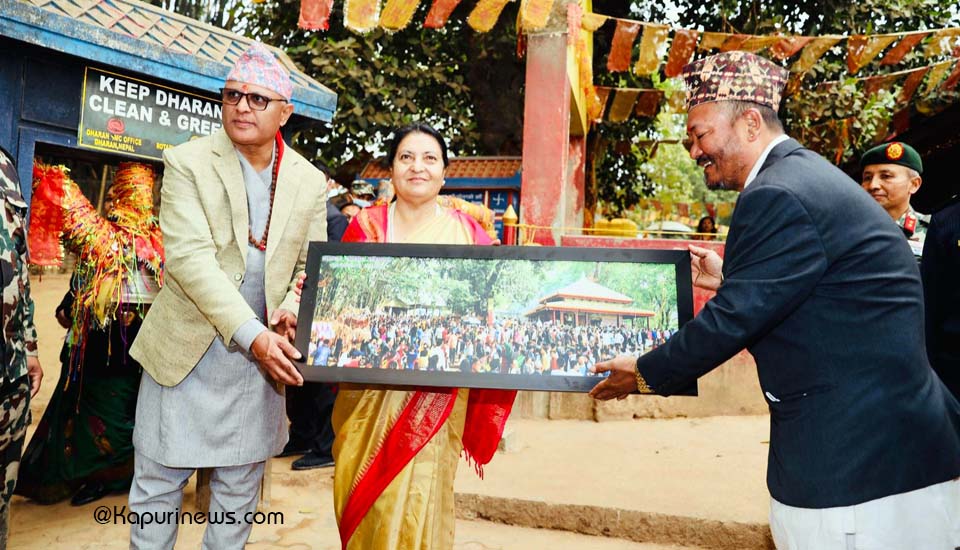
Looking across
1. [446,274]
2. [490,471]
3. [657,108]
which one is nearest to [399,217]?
[446,274]

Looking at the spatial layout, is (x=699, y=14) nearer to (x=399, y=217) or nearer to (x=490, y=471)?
(x=490, y=471)

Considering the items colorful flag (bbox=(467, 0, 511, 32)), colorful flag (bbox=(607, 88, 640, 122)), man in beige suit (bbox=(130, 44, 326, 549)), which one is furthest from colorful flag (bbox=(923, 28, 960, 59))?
man in beige suit (bbox=(130, 44, 326, 549))

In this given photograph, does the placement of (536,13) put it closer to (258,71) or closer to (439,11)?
(439,11)

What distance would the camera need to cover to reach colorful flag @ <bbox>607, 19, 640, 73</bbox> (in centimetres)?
827

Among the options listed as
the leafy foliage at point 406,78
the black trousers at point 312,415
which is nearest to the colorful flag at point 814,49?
the leafy foliage at point 406,78

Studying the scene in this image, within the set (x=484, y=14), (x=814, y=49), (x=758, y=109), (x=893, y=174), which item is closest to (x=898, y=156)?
(x=893, y=174)

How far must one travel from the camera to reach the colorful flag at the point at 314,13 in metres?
6.59

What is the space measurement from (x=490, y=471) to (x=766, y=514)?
1775 mm

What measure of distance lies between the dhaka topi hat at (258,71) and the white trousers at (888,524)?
2.18 meters

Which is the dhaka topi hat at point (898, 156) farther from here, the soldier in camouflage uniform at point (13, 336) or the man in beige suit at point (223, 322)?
the soldier in camouflage uniform at point (13, 336)

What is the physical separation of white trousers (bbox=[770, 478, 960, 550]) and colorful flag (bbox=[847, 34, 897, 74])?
763 cm

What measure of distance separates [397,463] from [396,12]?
539 centimetres

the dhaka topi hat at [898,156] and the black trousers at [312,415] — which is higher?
the dhaka topi hat at [898,156]

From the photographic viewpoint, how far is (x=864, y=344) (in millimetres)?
1764
